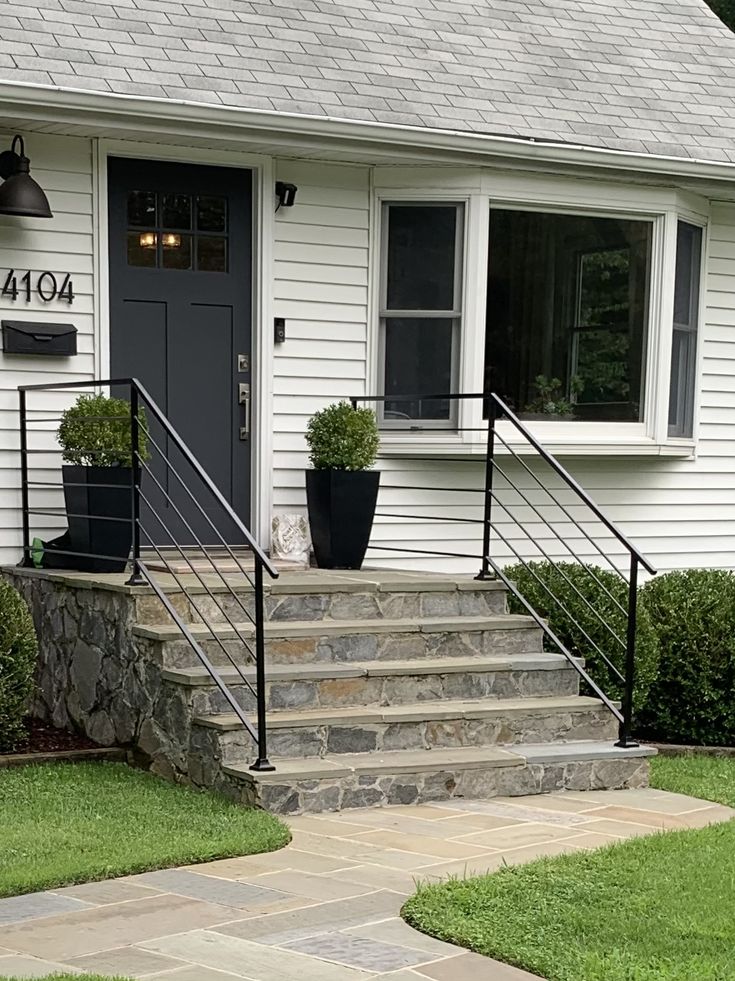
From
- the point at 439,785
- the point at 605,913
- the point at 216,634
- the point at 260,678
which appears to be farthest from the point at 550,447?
the point at 605,913

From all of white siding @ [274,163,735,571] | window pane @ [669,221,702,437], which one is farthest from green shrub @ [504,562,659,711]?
window pane @ [669,221,702,437]

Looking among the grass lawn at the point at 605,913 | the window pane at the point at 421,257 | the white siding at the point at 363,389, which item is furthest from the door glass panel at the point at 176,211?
the grass lawn at the point at 605,913

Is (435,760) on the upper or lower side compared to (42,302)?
lower

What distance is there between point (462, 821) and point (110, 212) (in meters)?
4.11

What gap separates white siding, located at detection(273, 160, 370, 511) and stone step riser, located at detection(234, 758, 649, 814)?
2.63m

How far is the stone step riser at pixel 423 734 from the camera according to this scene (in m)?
6.26

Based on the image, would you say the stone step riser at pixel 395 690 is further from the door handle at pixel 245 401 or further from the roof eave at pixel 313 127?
the roof eave at pixel 313 127

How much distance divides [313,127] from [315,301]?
1204mm

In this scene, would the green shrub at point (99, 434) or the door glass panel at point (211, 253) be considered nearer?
the green shrub at point (99, 434)

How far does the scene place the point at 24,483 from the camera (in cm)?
771

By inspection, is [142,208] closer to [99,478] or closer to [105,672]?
[99,478]

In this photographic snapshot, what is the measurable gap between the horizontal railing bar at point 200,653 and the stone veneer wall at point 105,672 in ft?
0.37

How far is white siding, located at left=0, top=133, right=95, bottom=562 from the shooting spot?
25.5ft

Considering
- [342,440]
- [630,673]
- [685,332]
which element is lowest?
[630,673]
